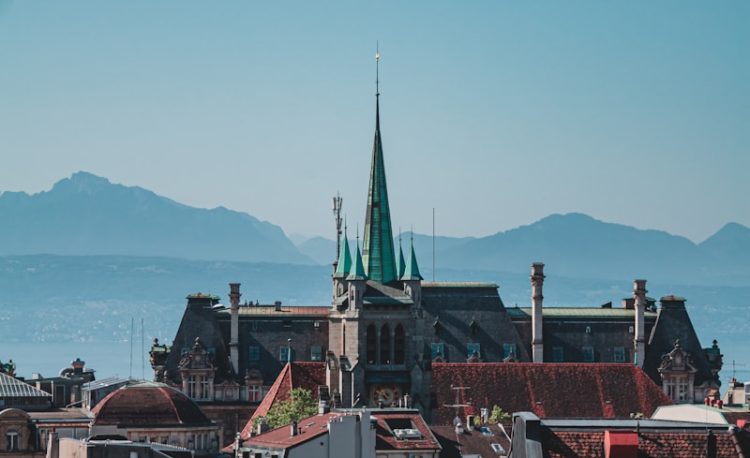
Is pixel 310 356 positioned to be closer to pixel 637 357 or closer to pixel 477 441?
pixel 637 357

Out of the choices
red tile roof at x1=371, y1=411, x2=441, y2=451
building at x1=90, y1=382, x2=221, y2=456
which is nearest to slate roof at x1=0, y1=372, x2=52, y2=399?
building at x1=90, y1=382, x2=221, y2=456

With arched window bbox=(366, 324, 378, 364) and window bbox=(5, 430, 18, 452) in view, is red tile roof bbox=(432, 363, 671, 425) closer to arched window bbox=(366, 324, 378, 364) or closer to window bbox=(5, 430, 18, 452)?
arched window bbox=(366, 324, 378, 364)

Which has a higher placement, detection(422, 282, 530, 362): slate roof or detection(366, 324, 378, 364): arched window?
detection(422, 282, 530, 362): slate roof

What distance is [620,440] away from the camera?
→ 63.6 meters

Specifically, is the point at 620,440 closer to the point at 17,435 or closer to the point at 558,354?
the point at 17,435

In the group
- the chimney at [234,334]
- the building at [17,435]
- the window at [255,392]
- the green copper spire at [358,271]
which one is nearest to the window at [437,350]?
the green copper spire at [358,271]

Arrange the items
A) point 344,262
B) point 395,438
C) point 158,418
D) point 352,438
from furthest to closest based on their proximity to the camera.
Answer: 1. point 344,262
2. point 158,418
3. point 395,438
4. point 352,438

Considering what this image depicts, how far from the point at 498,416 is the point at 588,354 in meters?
33.1

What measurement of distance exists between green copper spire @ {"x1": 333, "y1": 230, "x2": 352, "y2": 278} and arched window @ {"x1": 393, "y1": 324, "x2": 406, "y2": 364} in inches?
362

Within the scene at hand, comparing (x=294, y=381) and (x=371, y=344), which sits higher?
(x=371, y=344)

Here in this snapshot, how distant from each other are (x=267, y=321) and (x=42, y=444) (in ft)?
129

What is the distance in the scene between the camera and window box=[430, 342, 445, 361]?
17075cm

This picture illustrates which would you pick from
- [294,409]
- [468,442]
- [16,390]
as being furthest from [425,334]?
[468,442]

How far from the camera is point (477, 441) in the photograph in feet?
396
